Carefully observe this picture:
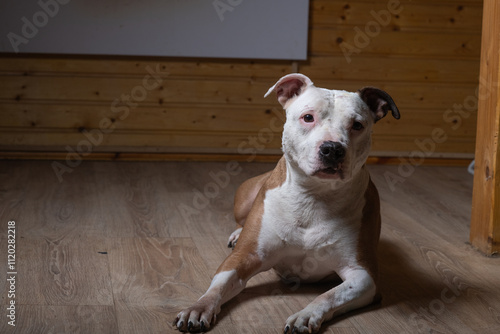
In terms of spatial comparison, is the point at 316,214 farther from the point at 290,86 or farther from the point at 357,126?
the point at 290,86

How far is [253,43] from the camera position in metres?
4.88

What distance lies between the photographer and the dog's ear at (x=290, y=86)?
7.89 ft

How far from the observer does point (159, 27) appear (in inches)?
187

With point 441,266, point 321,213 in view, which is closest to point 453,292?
point 441,266

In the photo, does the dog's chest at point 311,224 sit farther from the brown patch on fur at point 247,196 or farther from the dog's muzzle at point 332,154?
the brown patch on fur at point 247,196

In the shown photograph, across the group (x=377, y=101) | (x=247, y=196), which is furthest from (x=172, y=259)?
(x=377, y=101)

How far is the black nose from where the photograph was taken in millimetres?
2105

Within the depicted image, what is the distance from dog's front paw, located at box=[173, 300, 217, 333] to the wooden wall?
9.82ft
